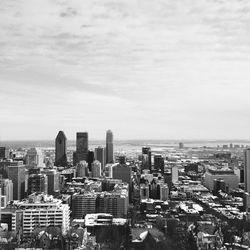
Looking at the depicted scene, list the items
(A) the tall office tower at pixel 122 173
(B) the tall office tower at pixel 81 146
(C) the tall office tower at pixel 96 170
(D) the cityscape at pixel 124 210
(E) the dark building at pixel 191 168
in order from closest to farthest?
(D) the cityscape at pixel 124 210 → (A) the tall office tower at pixel 122 173 → (C) the tall office tower at pixel 96 170 → (E) the dark building at pixel 191 168 → (B) the tall office tower at pixel 81 146

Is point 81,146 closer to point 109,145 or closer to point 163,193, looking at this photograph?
point 109,145

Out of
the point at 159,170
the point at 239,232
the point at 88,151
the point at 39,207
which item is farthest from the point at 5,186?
the point at 88,151

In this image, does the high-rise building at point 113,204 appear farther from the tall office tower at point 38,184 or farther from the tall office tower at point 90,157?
the tall office tower at point 90,157

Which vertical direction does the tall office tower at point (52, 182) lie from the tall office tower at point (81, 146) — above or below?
below

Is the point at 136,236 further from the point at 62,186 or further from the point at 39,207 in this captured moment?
the point at 62,186

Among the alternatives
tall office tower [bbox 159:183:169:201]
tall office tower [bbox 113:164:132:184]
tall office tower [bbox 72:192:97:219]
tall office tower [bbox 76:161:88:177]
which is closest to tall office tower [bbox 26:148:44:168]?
tall office tower [bbox 76:161:88:177]

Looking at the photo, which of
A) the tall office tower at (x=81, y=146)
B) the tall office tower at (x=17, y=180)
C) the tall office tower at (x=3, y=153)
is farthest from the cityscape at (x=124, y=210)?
the tall office tower at (x=81, y=146)
